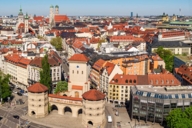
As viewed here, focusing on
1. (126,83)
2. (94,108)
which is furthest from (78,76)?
(94,108)

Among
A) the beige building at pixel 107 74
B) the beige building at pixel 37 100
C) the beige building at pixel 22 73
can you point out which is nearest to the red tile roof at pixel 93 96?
the beige building at pixel 37 100

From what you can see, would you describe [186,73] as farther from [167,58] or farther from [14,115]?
[14,115]

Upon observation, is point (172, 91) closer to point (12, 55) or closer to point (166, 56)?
point (166, 56)

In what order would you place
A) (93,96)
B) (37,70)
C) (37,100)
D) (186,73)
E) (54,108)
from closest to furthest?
(93,96), (37,100), (54,108), (186,73), (37,70)

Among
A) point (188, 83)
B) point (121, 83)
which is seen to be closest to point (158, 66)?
point (188, 83)

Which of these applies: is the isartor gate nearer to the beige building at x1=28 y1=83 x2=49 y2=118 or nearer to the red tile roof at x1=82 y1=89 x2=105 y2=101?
the beige building at x1=28 y1=83 x2=49 y2=118

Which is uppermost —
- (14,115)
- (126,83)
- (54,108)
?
(126,83)
